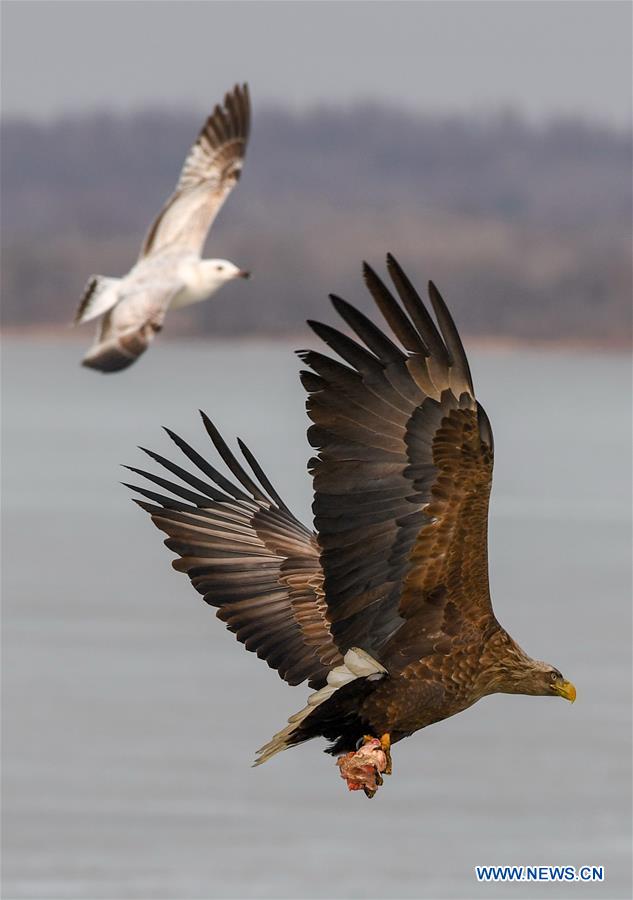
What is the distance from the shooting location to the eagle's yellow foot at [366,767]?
6.04m

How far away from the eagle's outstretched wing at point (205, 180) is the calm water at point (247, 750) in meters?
2.61

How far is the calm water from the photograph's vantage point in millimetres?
9812

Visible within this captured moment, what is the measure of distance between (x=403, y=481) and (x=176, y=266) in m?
7.51

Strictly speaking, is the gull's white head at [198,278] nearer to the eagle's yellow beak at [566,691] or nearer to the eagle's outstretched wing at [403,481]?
the eagle's yellow beak at [566,691]

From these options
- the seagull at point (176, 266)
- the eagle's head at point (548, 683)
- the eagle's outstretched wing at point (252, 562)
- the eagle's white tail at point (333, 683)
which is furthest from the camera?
the seagull at point (176, 266)

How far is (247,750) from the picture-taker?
38.3 ft

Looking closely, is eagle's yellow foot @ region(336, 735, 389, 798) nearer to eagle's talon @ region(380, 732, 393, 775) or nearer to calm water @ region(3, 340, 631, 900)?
eagle's talon @ region(380, 732, 393, 775)

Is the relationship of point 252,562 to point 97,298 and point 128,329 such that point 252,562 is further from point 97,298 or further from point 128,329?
point 97,298

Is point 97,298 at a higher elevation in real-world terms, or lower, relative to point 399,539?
higher

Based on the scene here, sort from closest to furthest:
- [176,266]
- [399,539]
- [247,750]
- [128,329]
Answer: [399,539] < [247,750] < [128,329] < [176,266]

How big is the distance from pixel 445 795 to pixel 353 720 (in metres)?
4.70

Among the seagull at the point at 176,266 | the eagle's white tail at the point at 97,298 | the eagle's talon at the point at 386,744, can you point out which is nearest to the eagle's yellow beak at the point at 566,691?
the eagle's talon at the point at 386,744

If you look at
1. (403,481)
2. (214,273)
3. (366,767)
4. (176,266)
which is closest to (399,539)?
(403,481)

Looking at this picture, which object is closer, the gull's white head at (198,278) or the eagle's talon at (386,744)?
the eagle's talon at (386,744)
